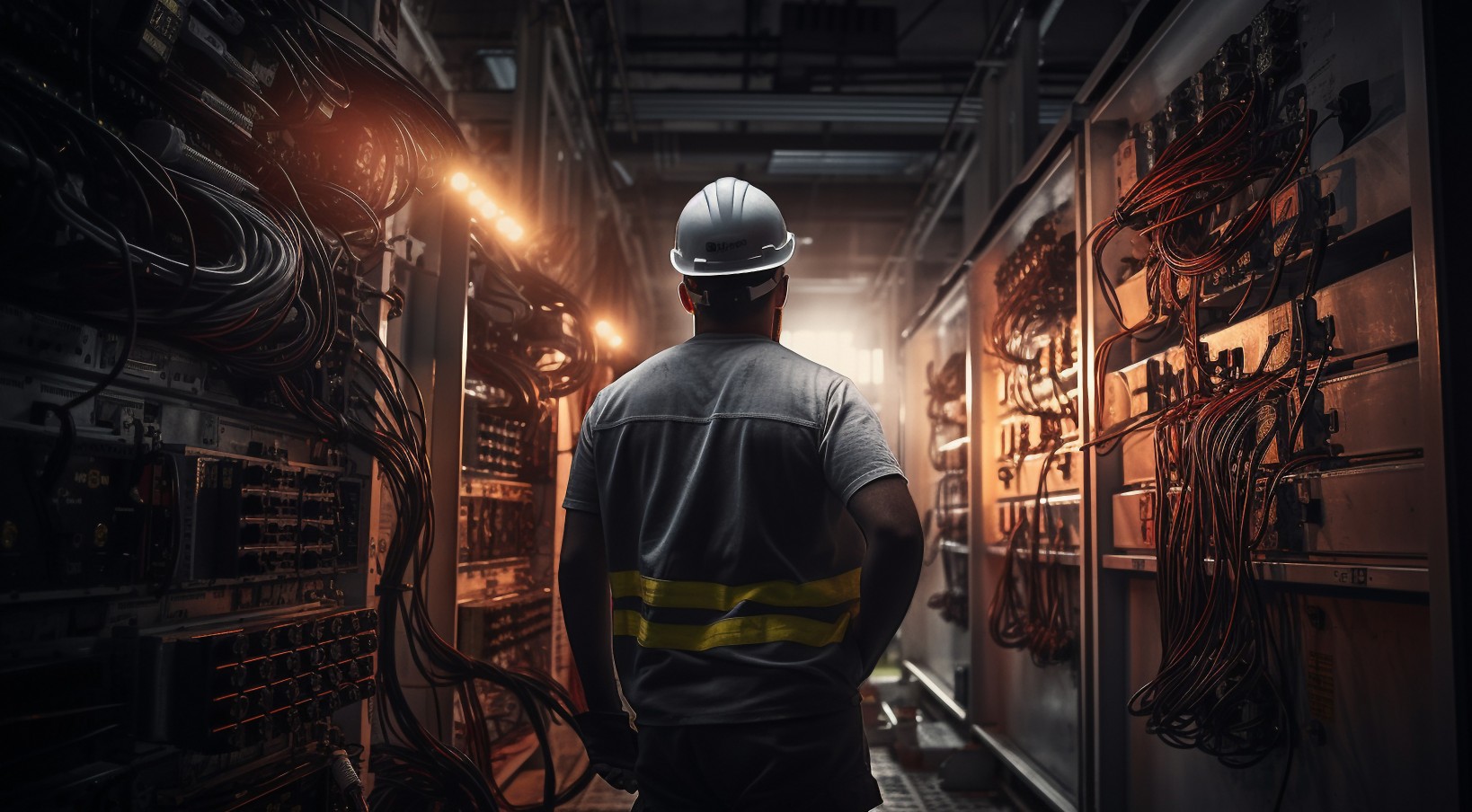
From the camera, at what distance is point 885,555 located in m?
1.77

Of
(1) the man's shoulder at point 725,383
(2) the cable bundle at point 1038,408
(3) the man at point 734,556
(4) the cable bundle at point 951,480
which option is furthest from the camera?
(4) the cable bundle at point 951,480

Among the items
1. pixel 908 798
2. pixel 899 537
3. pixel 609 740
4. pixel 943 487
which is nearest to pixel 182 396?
pixel 609 740

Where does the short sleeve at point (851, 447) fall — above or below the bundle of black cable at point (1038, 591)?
above

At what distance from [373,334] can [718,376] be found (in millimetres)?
1576

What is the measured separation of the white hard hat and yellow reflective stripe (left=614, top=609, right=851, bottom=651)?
2.19 ft

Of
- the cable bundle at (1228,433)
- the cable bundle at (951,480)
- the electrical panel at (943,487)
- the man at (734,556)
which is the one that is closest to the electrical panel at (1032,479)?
the electrical panel at (943,487)

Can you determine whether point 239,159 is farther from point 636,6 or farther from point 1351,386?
point 636,6

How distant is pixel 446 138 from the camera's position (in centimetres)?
321

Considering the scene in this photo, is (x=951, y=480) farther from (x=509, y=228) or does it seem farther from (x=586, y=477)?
(x=586, y=477)

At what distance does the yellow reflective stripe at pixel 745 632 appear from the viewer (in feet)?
5.80

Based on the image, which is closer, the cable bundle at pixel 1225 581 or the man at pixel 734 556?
the man at pixel 734 556

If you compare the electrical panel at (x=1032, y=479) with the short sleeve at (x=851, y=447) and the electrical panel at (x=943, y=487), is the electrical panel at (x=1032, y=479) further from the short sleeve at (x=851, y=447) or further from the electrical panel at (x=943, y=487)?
the short sleeve at (x=851, y=447)

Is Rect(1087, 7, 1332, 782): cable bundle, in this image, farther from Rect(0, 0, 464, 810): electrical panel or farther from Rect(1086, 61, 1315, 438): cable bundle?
Rect(0, 0, 464, 810): electrical panel

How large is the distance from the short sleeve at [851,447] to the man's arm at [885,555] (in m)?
0.02
